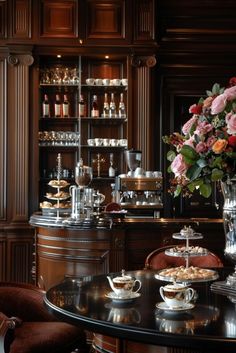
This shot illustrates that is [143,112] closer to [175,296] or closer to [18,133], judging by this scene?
[18,133]

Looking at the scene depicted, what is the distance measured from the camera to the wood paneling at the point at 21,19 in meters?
6.58

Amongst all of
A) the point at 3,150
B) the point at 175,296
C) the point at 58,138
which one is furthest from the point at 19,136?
the point at 175,296

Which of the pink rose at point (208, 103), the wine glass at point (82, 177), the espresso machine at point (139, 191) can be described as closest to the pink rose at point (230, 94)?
the pink rose at point (208, 103)

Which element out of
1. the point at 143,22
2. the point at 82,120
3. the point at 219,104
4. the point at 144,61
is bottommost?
the point at 219,104

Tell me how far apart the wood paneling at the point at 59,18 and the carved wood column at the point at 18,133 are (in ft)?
1.30

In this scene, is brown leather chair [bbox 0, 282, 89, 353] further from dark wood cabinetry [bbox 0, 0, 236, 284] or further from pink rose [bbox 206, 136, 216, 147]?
dark wood cabinetry [bbox 0, 0, 236, 284]

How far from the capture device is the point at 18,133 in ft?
21.7

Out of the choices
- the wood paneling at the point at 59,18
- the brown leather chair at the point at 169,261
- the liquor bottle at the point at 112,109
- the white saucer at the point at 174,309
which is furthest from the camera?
the liquor bottle at the point at 112,109

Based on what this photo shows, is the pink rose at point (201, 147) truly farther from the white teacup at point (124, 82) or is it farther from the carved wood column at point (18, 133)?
the white teacup at point (124, 82)

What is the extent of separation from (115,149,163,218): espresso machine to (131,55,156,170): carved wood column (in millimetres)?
571

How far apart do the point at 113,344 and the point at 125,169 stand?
4706 mm

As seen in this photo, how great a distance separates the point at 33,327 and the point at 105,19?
428 cm

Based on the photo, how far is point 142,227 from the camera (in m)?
4.60

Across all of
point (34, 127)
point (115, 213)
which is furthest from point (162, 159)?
point (115, 213)
